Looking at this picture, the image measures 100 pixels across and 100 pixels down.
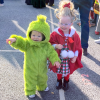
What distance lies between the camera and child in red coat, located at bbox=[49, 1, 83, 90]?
198cm

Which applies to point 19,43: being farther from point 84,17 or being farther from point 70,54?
point 84,17

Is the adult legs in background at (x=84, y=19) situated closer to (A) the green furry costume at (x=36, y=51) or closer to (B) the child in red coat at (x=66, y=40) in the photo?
(B) the child in red coat at (x=66, y=40)

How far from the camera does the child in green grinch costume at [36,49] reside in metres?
1.87

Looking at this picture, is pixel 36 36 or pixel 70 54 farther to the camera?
pixel 70 54

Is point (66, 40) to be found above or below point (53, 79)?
above

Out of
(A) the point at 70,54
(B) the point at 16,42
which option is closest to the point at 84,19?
(A) the point at 70,54

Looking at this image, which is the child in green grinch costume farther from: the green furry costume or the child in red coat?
the child in red coat

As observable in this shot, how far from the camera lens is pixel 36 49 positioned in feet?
6.49

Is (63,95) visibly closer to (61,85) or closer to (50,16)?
(61,85)

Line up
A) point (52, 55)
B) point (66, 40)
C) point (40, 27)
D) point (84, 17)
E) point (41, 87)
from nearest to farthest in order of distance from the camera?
point (40, 27), point (52, 55), point (66, 40), point (41, 87), point (84, 17)

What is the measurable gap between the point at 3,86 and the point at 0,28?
9.46ft

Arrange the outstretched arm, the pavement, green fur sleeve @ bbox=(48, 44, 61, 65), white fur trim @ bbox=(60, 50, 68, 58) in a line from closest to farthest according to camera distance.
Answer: the outstretched arm
green fur sleeve @ bbox=(48, 44, 61, 65)
white fur trim @ bbox=(60, 50, 68, 58)
the pavement

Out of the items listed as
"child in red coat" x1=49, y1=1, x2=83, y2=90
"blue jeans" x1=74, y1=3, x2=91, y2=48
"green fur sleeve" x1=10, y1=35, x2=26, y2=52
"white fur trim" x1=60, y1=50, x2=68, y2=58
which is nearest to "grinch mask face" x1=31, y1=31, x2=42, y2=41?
"green fur sleeve" x1=10, y1=35, x2=26, y2=52

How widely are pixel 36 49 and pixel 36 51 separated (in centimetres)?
3
